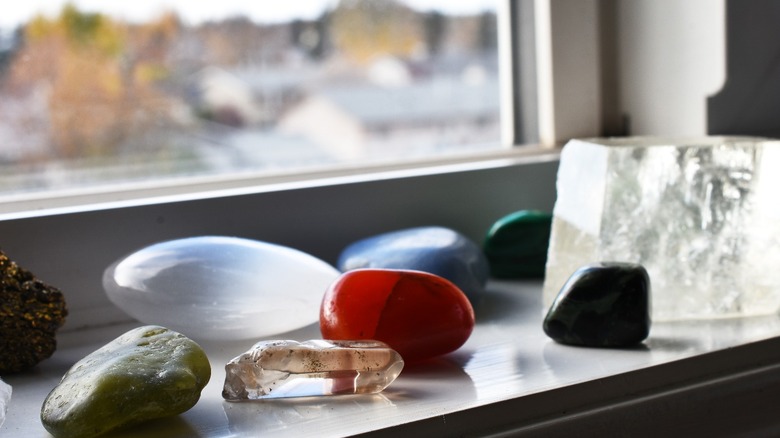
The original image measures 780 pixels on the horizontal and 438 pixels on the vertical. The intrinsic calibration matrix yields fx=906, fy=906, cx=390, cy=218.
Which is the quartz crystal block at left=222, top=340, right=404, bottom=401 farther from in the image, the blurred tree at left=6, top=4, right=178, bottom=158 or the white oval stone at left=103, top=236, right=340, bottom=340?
the blurred tree at left=6, top=4, right=178, bottom=158

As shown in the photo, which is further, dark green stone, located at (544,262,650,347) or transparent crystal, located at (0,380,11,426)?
dark green stone, located at (544,262,650,347)

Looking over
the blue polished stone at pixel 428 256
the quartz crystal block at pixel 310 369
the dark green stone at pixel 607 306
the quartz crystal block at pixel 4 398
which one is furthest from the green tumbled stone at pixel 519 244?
the quartz crystal block at pixel 4 398

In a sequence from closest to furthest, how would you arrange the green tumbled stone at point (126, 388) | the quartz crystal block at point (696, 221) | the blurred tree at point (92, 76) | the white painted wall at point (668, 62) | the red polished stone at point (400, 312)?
the green tumbled stone at point (126, 388) → the red polished stone at point (400, 312) → the quartz crystal block at point (696, 221) → the blurred tree at point (92, 76) → the white painted wall at point (668, 62)

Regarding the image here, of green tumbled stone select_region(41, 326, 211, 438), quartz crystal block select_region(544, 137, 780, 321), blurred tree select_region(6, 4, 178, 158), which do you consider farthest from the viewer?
blurred tree select_region(6, 4, 178, 158)

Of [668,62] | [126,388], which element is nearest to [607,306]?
[126,388]

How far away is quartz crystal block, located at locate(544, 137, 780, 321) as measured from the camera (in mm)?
715

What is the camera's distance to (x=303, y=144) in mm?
988

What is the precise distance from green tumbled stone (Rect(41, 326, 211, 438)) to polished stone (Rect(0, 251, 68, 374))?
0.34 ft

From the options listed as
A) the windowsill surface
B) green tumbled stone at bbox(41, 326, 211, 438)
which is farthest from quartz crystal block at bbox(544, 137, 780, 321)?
green tumbled stone at bbox(41, 326, 211, 438)

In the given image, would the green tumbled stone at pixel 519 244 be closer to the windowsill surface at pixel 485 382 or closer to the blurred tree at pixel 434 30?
the windowsill surface at pixel 485 382

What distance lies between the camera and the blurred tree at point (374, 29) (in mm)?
983

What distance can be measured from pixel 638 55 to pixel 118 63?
579mm

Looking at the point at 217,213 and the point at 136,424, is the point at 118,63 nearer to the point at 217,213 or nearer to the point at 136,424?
the point at 217,213

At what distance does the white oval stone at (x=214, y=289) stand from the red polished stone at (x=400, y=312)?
75mm
